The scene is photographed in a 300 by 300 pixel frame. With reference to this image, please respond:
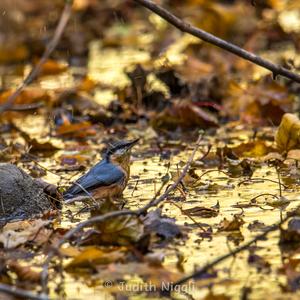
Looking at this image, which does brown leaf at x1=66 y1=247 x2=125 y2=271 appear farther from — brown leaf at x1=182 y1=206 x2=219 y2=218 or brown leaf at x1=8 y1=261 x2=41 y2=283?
brown leaf at x1=182 y1=206 x2=219 y2=218

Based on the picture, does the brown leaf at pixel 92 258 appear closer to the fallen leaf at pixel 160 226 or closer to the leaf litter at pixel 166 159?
the leaf litter at pixel 166 159

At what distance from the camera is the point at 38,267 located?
4.23 metres

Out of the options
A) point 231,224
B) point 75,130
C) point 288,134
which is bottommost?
point 231,224

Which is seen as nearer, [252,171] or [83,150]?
[252,171]

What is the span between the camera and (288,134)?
21.3 ft

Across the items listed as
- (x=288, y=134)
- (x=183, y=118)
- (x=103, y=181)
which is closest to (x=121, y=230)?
(x=103, y=181)

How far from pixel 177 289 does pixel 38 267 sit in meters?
0.73

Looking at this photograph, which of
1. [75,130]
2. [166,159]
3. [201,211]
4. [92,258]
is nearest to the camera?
[92,258]

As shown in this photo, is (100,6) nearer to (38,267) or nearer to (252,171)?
(252,171)

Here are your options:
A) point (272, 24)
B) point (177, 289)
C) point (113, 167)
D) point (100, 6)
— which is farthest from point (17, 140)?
point (100, 6)

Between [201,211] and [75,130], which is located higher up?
[75,130]

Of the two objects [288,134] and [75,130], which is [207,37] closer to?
[288,134]

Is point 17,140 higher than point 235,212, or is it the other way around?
point 17,140

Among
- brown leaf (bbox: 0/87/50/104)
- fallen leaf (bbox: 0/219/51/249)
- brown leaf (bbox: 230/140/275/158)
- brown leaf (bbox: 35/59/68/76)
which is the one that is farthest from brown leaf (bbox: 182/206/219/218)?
brown leaf (bbox: 35/59/68/76)
